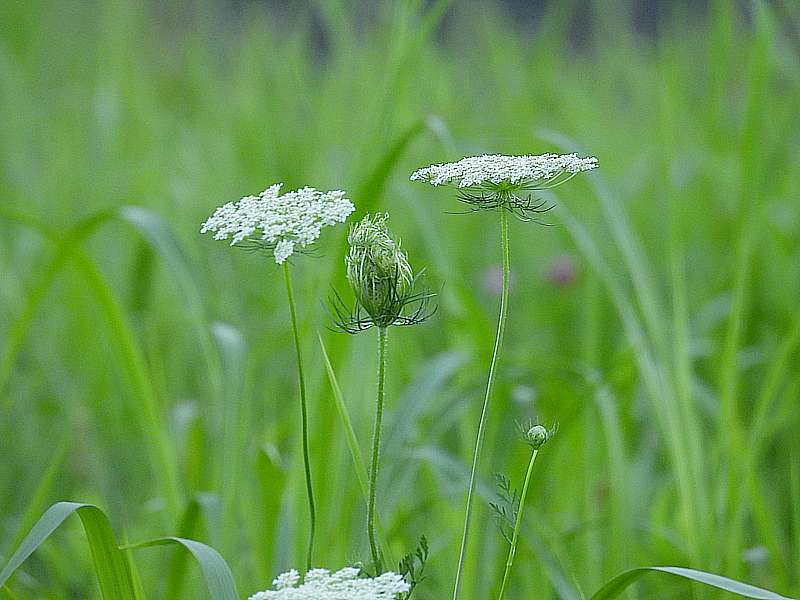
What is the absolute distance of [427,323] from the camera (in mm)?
1734

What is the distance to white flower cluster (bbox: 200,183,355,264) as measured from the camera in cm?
47

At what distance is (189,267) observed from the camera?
111cm

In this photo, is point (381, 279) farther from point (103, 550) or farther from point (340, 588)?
point (103, 550)

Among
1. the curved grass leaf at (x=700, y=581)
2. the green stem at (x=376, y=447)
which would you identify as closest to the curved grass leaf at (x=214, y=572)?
the green stem at (x=376, y=447)

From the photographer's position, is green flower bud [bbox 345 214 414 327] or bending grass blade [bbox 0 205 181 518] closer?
green flower bud [bbox 345 214 414 327]

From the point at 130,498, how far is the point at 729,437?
0.84m

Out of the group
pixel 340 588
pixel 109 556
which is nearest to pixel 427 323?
pixel 109 556

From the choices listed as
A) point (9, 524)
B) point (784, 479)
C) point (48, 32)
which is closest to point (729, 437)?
point (784, 479)

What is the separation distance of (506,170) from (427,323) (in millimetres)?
1261

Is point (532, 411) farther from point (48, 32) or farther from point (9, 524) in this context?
point (48, 32)

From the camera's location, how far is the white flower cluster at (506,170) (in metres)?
0.48

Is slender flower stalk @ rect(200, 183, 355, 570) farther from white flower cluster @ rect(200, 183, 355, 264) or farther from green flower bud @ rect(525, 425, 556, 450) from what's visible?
green flower bud @ rect(525, 425, 556, 450)

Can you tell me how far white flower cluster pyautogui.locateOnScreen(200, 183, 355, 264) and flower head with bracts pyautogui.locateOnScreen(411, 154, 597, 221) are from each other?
0.05 meters

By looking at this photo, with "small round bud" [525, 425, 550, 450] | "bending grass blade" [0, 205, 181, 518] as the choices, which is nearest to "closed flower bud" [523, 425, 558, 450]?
"small round bud" [525, 425, 550, 450]
